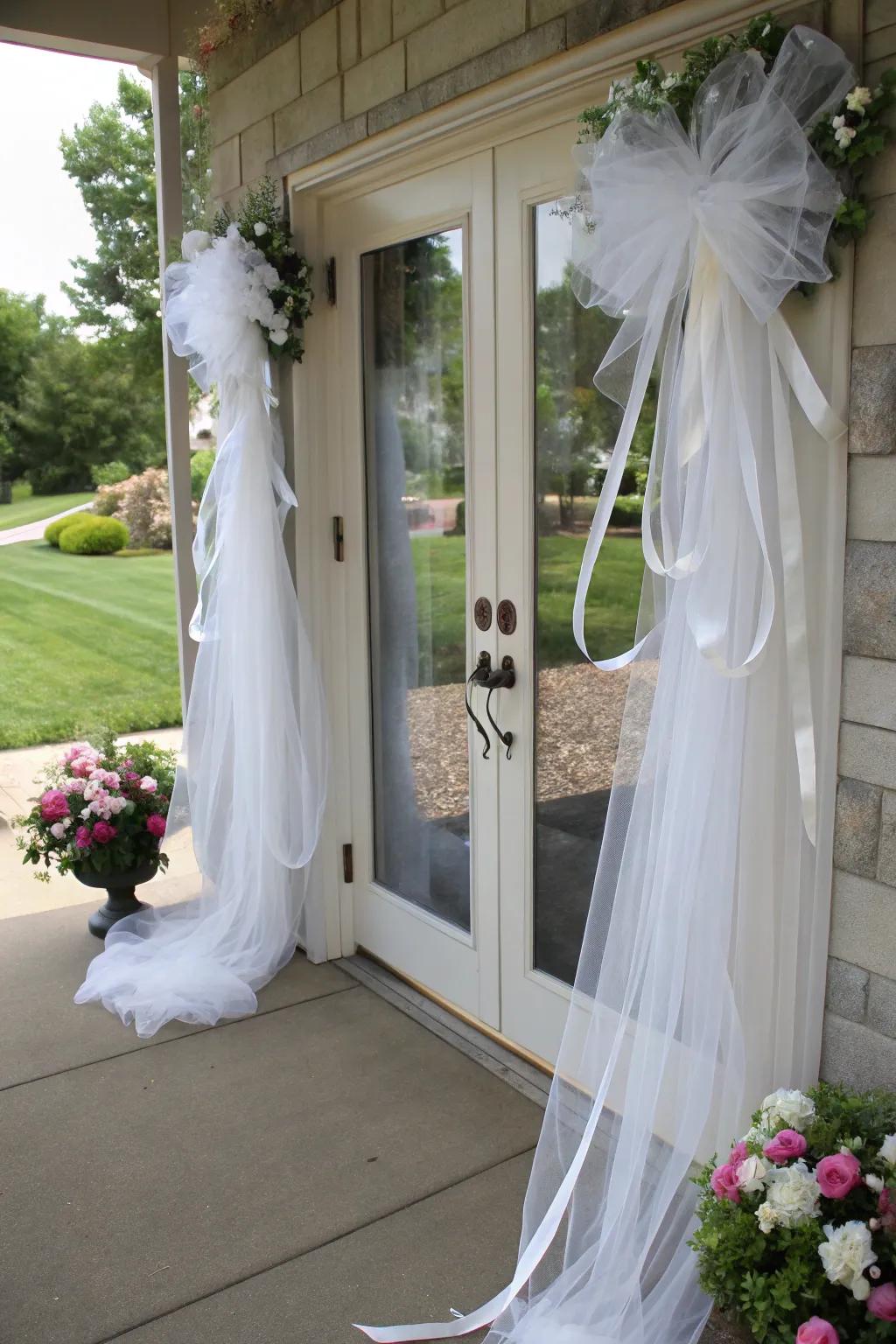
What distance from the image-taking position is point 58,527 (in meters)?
8.41

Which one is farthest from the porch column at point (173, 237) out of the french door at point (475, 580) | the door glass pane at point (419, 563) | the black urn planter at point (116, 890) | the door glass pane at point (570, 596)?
the door glass pane at point (570, 596)

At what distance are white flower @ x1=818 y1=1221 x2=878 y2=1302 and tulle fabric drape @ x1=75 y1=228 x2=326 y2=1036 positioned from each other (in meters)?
1.95

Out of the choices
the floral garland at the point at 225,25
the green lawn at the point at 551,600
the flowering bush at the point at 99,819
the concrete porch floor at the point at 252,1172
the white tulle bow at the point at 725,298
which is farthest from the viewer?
the flowering bush at the point at 99,819

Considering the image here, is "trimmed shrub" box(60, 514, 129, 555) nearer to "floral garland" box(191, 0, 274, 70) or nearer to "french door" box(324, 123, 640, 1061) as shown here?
"floral garland" box(191, 0, 274, 70)

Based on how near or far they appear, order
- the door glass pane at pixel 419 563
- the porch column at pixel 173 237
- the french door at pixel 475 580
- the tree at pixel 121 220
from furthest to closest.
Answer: the tree at pixel 121 220, the porch column at pixel 173 237, the door glass pane at pixel 419 563, the french door at pixel 475 580

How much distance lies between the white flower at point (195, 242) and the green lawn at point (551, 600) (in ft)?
3.36

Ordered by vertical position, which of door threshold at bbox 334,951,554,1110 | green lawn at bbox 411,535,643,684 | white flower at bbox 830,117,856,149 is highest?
white flower at bbox 830,117,856,149

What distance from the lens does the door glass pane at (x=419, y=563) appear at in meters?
2.94

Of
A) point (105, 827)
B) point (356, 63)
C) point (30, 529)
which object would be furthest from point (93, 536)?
point (356, 63)

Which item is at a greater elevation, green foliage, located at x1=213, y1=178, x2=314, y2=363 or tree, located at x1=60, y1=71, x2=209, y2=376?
tree, located at x1=60, y1=71, x2=209, y2=376

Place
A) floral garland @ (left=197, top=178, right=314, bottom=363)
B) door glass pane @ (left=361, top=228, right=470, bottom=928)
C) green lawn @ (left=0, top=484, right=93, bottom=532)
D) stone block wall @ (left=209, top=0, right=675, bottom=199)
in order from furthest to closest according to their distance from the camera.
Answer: green lawn @ (left=0, top=484, right=93, bottom=532)
floral garland @ (left=197, top=178, right=314, bottom=363)
door glass pane @ (left=361, top=228, right=470, bottom=928)
stone block wall @ (left=209, top=0, right=675, bottom=199)

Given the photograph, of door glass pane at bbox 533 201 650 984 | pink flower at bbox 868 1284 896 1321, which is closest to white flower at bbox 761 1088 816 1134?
pink flower at bbox 868 1284 896 1321

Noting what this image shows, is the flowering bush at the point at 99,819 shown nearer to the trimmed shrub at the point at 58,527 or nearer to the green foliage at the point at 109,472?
the green foliage at the point at 109,472

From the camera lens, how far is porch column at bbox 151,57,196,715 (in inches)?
148
